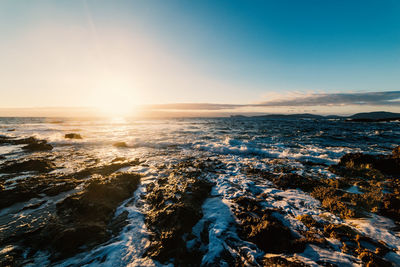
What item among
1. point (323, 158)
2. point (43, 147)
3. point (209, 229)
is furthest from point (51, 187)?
point (323, 158)

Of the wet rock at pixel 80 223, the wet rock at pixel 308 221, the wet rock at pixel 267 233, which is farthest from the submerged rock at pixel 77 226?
the wet rock at pixel 308 221

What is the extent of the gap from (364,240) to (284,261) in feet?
6.99

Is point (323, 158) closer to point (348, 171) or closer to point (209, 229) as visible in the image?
point (348, 171)

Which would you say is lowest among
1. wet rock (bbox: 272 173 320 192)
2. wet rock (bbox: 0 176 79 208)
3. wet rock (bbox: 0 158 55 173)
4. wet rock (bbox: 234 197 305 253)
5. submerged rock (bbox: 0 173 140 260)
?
wet rock (bbox: 272 173 320 192)

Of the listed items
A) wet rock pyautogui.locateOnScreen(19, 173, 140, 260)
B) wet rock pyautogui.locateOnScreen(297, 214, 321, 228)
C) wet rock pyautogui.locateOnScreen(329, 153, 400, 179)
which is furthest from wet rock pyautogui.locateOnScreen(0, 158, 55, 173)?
wet rock pyautogui.locateOnScreen(329, 153, 400, 179)

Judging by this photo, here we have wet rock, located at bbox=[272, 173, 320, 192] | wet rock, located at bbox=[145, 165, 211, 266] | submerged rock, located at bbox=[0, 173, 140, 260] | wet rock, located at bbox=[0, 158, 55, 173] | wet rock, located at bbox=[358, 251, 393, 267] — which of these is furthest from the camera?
wet rock, located at bbox=[0, 158, 55, 173]

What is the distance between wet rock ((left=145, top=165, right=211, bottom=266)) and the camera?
134 inches

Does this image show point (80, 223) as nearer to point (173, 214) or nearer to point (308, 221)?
point (173, 214)

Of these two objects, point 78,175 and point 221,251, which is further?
point 78,175

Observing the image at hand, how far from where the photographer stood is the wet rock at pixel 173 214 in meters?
3.40

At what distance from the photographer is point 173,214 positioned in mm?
4410

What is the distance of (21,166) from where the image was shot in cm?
859

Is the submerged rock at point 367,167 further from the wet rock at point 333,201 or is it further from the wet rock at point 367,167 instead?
the wet rock at point 333,201

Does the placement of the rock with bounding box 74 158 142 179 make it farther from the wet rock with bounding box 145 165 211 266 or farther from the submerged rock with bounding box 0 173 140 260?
the wet rock with bounding box 145 165 211 266
